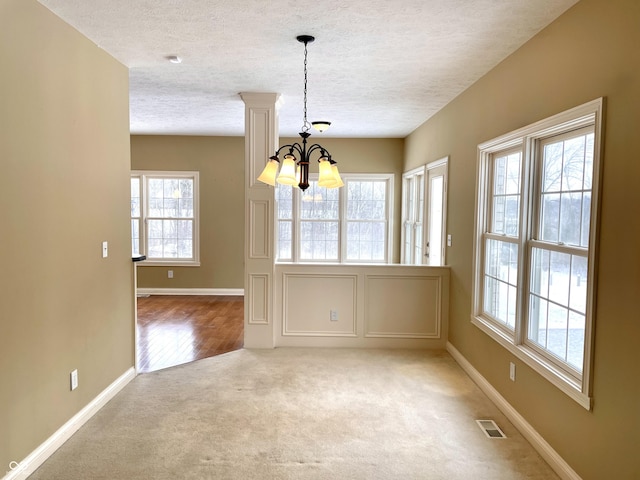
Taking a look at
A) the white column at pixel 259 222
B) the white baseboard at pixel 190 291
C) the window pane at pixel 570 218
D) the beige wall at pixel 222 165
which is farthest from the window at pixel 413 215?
the window pane at pixel 570 218

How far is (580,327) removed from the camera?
8.05 ft

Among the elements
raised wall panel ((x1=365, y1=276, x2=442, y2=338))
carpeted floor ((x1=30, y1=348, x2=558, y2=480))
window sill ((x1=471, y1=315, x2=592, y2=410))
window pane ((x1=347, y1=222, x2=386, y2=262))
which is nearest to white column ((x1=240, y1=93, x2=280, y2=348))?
carpeted floor ((x1=30, y1=348, x2=558, y2=480))

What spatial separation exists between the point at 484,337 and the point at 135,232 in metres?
5.89

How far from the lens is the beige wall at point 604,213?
198 cm

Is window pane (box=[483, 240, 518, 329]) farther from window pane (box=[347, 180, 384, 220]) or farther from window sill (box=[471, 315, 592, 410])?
window pane (box=[347, 180, 384, 220])

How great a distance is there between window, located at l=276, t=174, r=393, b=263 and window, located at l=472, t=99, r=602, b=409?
369 cm

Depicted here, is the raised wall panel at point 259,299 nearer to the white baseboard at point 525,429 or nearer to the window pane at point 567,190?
the white baseboard at point 525,429

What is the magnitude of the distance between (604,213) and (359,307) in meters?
2.89

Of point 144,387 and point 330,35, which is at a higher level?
point 330,35

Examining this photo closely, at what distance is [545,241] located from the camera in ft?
9.30

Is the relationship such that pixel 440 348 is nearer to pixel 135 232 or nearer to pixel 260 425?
pixel 260 425

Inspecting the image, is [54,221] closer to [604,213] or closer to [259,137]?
[259,137]

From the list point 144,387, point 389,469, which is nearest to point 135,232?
point 144,387

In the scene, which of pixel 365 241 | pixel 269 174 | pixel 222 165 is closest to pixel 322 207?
pixel 365 241
